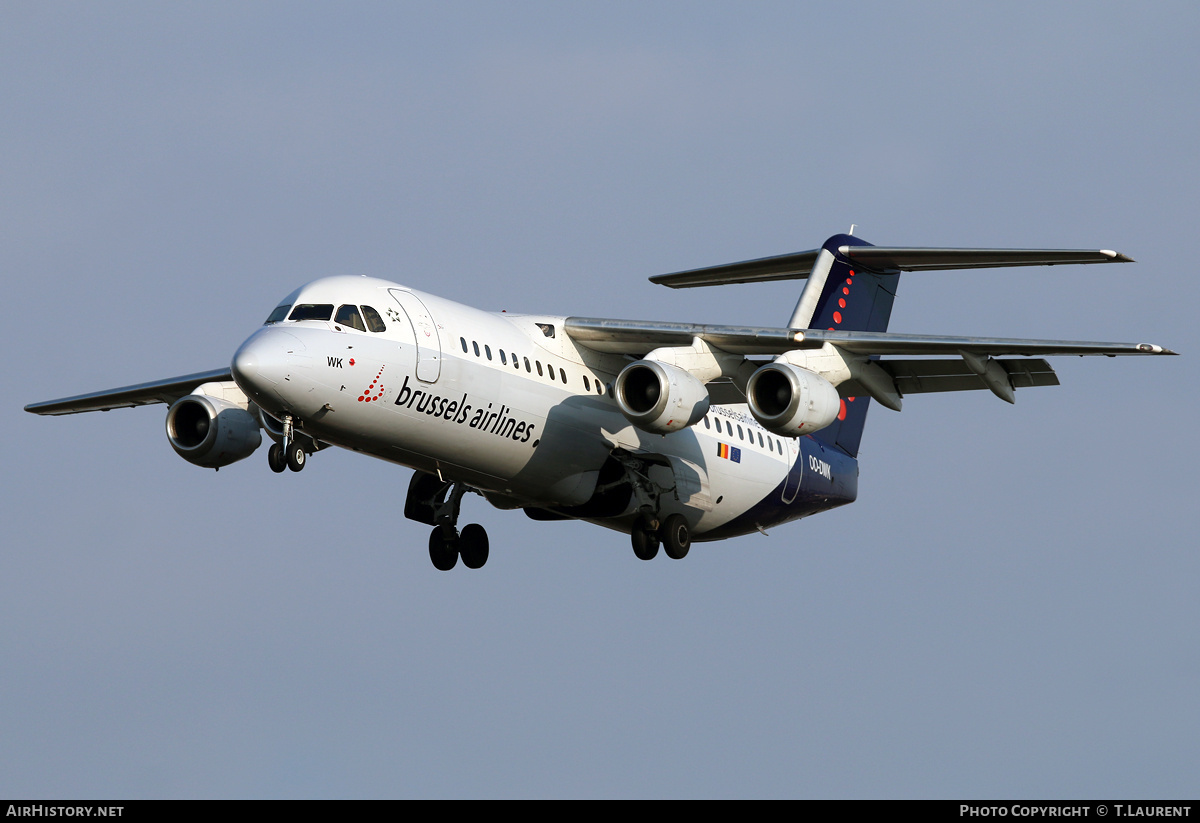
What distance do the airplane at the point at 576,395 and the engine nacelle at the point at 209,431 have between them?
2 cm

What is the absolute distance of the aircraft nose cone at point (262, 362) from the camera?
622 inches

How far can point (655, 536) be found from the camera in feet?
63.7

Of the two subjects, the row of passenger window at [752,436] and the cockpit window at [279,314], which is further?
the row of passenger window at [752,436]

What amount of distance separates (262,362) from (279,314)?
980mm

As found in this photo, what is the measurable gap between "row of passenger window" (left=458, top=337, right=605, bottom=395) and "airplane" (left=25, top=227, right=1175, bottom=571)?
24 mm

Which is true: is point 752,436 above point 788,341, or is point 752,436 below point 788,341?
below

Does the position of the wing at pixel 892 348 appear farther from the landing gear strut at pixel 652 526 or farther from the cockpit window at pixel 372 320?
the cockpit window at pixel 372 320

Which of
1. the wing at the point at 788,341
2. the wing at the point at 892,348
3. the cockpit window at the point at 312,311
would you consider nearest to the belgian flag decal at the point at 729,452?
the wing at the point at 892,348

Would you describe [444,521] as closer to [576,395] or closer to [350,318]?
[576,395]

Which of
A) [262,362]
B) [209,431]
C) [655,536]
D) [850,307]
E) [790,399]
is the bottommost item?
[655,536]

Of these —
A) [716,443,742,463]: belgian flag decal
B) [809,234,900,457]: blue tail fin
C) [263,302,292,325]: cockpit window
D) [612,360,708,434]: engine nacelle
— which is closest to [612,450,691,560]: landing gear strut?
[716,443,742,463]: belgian flag decal

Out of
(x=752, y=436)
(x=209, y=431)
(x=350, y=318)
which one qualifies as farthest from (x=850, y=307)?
(x=209, y=431)

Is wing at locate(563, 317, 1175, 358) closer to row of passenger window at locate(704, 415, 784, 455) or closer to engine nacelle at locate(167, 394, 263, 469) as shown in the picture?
row of passenger window at locate(704, 415, 784, 455)

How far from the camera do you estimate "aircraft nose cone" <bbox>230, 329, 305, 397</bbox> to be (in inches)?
622
